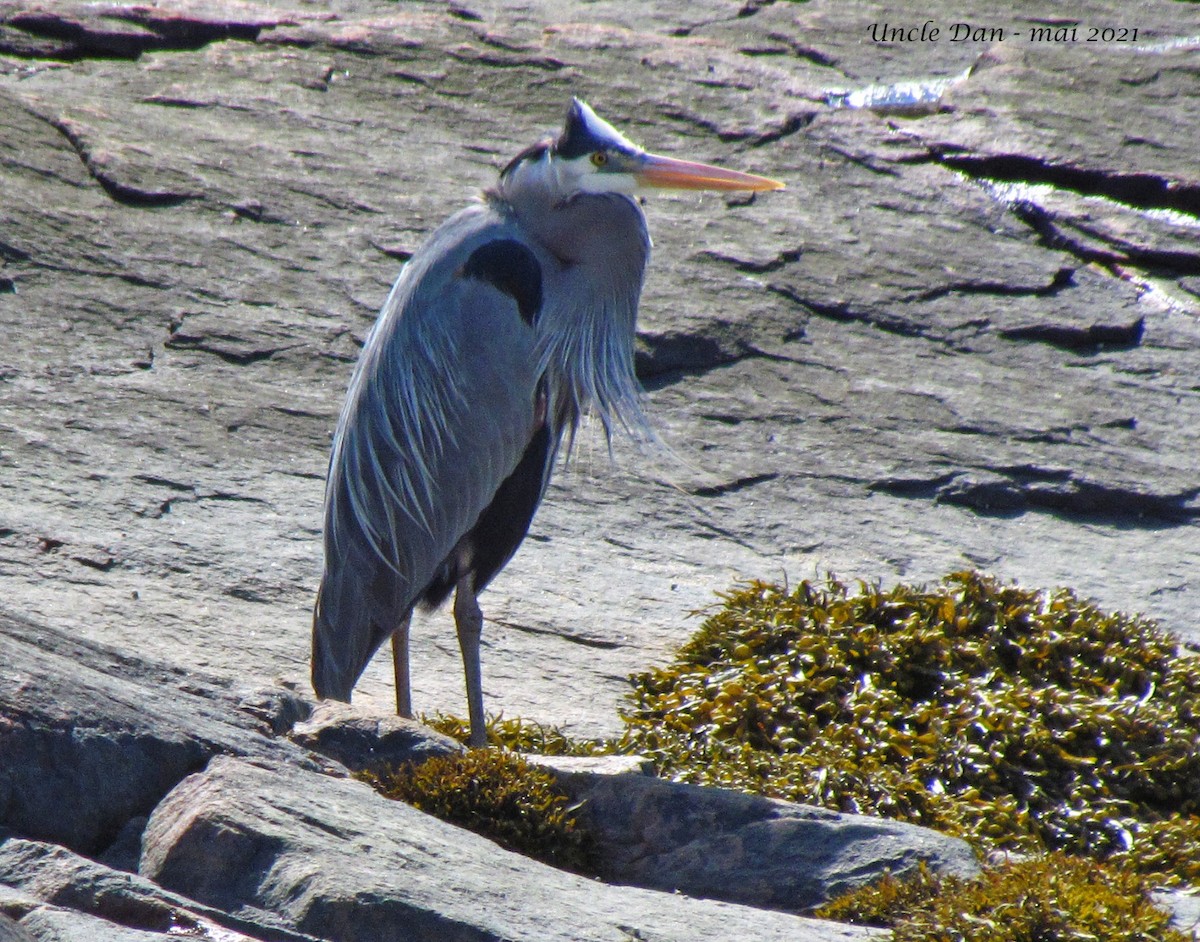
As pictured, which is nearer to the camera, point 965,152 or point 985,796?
point 985,796

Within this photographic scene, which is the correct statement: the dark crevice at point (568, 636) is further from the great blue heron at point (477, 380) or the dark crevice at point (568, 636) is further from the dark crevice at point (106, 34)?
the dark crevice at point (106, 34)

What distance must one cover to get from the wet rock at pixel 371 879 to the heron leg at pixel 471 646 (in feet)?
3.73

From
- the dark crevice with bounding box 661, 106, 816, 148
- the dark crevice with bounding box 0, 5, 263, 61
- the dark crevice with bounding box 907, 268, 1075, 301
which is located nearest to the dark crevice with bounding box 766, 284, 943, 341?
the dark crevice with bounding box 907, 268, 1075, 301

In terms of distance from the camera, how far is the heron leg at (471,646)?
4195mm

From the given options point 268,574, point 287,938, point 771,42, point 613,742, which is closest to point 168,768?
point 287,938

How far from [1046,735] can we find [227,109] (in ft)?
22.0

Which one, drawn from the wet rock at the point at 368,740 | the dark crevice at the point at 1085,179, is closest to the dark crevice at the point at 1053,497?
the dark crevice at the point at 1085,179

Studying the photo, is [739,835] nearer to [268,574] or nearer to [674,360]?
[268,574]

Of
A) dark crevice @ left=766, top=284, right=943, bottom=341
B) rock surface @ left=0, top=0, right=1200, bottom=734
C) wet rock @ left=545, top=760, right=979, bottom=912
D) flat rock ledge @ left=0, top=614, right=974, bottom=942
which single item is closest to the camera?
flat rock ledge @ left=0, top=614, right=974, bottom=942

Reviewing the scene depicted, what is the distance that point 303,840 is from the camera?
9.00ft

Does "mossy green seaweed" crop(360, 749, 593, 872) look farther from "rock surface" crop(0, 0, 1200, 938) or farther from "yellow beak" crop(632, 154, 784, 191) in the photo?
"yellow beak" crop(632, 154, 784, 191)

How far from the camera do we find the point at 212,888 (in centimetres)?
267

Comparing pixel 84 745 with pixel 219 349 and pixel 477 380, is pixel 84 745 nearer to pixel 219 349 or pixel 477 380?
pixel 477 380

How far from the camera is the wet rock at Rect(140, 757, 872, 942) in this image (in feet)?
8.49
